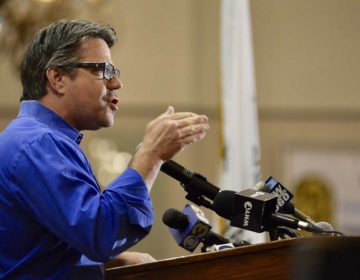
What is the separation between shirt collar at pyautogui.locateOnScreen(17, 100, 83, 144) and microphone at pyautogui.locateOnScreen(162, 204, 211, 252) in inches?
14.6

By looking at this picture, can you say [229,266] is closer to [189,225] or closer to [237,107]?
[189,225]

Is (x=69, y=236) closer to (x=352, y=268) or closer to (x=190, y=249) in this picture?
(x=190, y=249)

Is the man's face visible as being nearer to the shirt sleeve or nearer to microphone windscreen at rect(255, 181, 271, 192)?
the shirt sleeve

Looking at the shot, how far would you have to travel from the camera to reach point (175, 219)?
2.51 metres

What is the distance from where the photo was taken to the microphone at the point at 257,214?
2.14 m

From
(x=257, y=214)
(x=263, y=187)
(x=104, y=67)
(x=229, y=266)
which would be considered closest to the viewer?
(x=229, y=266)

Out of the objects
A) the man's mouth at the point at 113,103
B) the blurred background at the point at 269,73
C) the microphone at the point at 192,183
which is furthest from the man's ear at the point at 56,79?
the blurred background at the point at 269,73

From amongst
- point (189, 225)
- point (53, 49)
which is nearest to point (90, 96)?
point (53, 49)

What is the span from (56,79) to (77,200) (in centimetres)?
46

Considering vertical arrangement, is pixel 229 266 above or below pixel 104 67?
below

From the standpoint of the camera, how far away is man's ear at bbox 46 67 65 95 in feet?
7.82

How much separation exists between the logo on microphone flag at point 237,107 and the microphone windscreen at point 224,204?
6.96 ft

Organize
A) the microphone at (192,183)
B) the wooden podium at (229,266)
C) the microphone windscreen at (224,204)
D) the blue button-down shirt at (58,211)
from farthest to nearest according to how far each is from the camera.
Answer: the microphone at (192,183) → the microphone windscreen at (224,204) → the blue button-down shirt at (58,211) → the wooden podium at (229,266)

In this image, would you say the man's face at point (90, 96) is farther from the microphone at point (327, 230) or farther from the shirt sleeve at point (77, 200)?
the microphone at point (327, 230)
